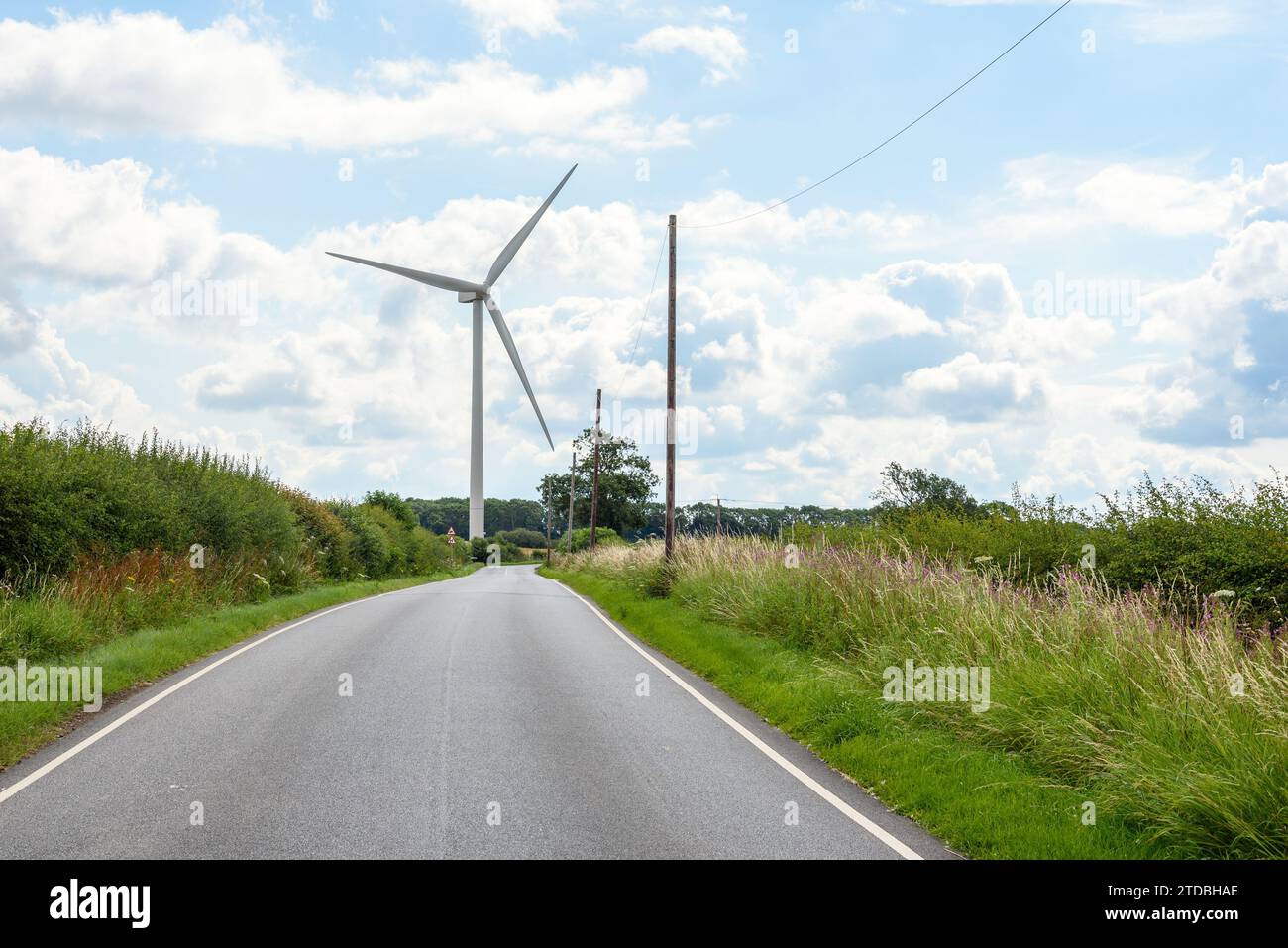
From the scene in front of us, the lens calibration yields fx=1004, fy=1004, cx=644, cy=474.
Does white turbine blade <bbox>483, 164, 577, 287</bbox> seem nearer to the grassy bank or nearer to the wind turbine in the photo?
the wind turbine

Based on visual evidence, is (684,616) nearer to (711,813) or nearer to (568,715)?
(568,715)

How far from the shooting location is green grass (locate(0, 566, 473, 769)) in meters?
9.54

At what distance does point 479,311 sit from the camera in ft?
184

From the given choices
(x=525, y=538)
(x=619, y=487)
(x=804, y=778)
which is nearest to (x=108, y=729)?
(x=804, y=778)

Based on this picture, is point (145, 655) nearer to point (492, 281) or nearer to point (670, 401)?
point (670, 401)

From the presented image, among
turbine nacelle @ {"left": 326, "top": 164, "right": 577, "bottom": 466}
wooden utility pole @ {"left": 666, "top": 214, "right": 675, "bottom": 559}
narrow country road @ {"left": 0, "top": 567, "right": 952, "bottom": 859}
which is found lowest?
narrow country road @ {"left": 0, "top": 567, "right": 952, "bottom": 859}

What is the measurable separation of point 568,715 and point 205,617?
38.5 feet

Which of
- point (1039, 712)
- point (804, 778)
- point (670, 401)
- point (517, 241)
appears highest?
point (517, 241)

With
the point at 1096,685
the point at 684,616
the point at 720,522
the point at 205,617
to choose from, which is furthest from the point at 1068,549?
the point at 205,617

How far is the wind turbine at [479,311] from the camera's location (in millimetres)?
51344

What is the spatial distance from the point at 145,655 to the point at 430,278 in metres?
42.0

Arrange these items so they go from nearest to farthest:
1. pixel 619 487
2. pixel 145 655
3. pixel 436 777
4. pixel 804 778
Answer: pixel 436 777, pixel 804 778, pixel 145 655, pixel 619 487

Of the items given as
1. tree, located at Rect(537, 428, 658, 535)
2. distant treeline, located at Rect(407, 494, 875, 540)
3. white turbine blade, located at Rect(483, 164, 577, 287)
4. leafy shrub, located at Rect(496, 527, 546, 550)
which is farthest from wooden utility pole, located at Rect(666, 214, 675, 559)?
leafy shrub, located at Rect(496, 527, 546, 550)
